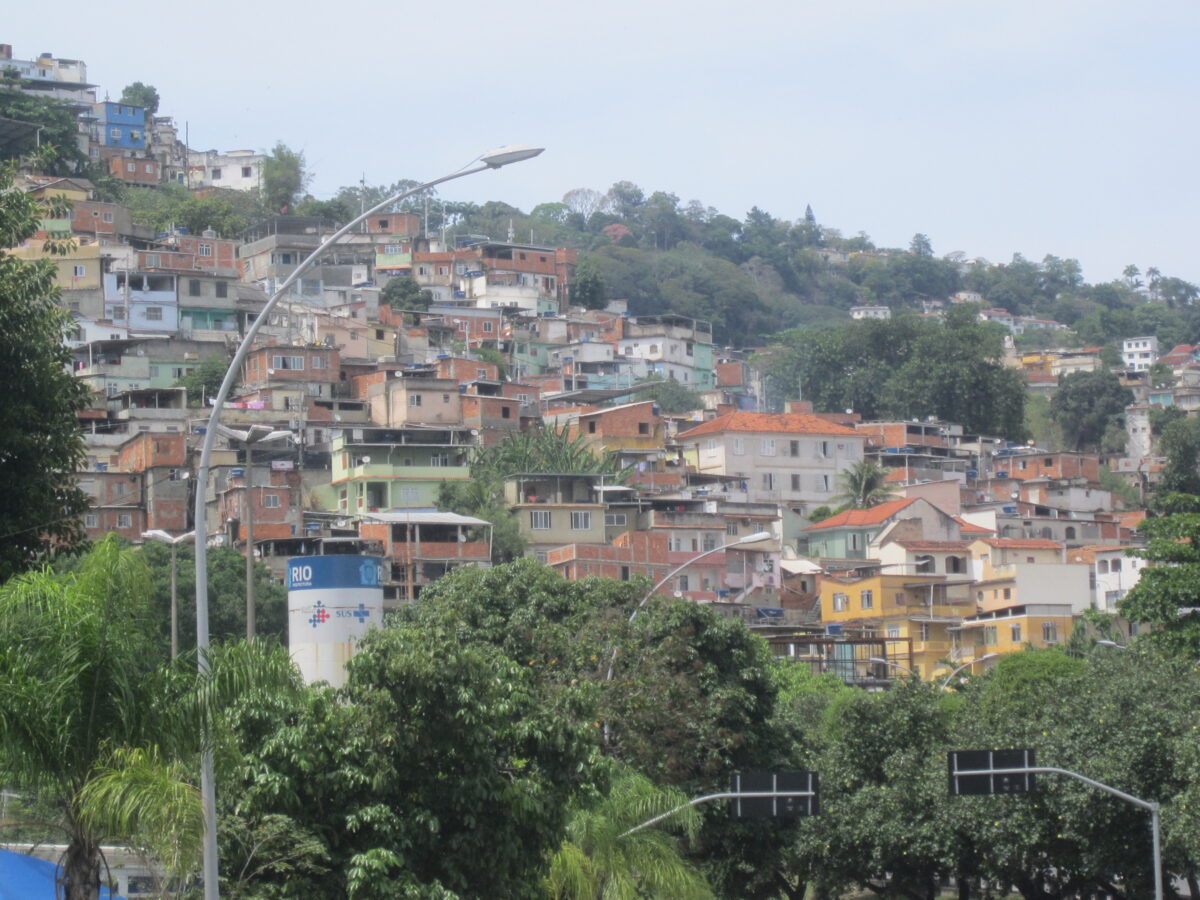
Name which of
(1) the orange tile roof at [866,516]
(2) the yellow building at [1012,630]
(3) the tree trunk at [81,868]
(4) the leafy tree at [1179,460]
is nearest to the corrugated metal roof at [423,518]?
(2) the yellow building at [1012,630]

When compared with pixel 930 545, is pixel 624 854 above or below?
below

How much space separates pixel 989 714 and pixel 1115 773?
229 inches

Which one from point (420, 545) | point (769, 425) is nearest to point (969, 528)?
→ point (769, 425)

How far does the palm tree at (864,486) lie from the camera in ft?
339

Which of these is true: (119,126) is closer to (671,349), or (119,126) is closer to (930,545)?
(671,349)

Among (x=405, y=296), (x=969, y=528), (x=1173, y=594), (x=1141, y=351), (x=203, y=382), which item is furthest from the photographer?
(x=1141, y=351)

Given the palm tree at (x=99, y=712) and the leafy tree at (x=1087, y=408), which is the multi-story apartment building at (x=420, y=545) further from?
the leafy tree at (x=1087, y=408)

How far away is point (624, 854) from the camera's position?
1031 inches

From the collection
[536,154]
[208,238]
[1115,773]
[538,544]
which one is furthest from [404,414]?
[536,154]

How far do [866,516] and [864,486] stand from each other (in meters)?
11.0

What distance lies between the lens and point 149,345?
99438 mm

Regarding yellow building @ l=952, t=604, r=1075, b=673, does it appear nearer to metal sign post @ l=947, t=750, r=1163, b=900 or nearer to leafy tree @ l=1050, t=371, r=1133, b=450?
metal sign post @ l=947, t=750, r=1163, b=900

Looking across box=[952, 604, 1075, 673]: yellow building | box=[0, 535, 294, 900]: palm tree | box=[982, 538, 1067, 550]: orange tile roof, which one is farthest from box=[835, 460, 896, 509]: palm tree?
box=[0, 535, 294, 900]: palm tree

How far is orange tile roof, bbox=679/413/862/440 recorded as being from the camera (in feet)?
A: 343
